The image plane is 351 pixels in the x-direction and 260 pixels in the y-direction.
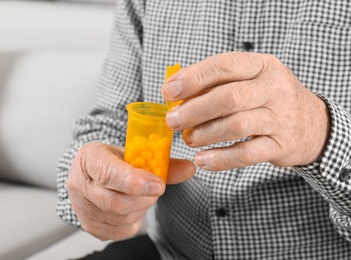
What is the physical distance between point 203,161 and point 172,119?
64 mm

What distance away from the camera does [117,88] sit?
3.81ft

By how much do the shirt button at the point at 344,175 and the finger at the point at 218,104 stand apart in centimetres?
22

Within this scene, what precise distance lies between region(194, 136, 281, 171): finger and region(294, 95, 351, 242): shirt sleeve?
0.13 m

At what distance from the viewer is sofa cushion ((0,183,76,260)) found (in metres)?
1.25

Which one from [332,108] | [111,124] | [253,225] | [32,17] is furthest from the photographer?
[32,17]

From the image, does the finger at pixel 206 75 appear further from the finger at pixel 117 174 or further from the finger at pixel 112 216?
the finger at pixel 112 216

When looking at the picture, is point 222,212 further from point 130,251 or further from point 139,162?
point 139,162

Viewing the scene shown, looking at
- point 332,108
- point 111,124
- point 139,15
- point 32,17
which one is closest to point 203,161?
point 332,108

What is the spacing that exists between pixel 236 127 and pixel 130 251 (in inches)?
20.9

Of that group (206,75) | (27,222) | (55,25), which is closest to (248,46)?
(206,75)

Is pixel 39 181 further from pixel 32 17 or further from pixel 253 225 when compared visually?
pixel 253 225

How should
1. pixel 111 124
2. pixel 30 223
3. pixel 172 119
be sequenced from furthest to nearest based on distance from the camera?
pixel 30 223, pixel 111 124, pixel 172 119

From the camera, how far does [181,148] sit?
1063mm

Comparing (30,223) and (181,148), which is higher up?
(181,148)
